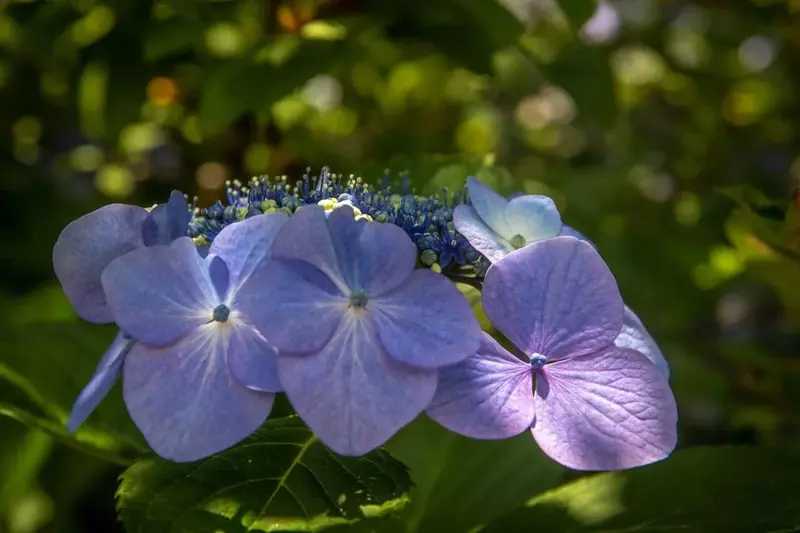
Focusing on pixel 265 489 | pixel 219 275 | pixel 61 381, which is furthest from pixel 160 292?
pixel 61 381

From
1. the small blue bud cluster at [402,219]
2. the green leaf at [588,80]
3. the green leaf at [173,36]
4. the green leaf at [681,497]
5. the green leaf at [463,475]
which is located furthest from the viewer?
the green leaf at [588,80]

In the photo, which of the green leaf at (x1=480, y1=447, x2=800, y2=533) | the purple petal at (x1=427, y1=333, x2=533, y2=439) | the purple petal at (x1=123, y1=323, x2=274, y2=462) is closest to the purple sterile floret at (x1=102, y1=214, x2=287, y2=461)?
the purple petal at (x1=123, y1=323, x2=274, y2=462)

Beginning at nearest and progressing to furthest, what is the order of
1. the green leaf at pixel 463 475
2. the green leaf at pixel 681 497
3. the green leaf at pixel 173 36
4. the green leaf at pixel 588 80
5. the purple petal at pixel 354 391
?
the purple petal at pixel 354 391 → the green leaf at pixel 681 497 → the green leaf at pixel 463 475 → the green leaf at pixel 173 36 → the green leaf at pixel 588 80

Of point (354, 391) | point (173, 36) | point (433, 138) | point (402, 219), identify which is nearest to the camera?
point (354, 391)

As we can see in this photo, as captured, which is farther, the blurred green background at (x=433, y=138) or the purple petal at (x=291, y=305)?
the blurred green background at (x=433, y=138)

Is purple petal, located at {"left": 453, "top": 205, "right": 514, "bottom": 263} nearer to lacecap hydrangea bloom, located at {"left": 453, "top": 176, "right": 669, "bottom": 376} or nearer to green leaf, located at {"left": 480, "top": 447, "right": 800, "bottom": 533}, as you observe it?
lacecap hydrangea bloom, located at {"left": 453, "top": 176, "right": 669, "bottom": 376}

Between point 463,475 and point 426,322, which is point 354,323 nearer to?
point 426,322

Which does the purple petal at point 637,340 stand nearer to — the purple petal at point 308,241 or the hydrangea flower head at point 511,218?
the hydrangea flower head at point 511,218

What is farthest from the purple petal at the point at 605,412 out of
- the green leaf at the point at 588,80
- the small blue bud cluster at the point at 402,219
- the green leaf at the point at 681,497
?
the green leaf at the point at 588,80
